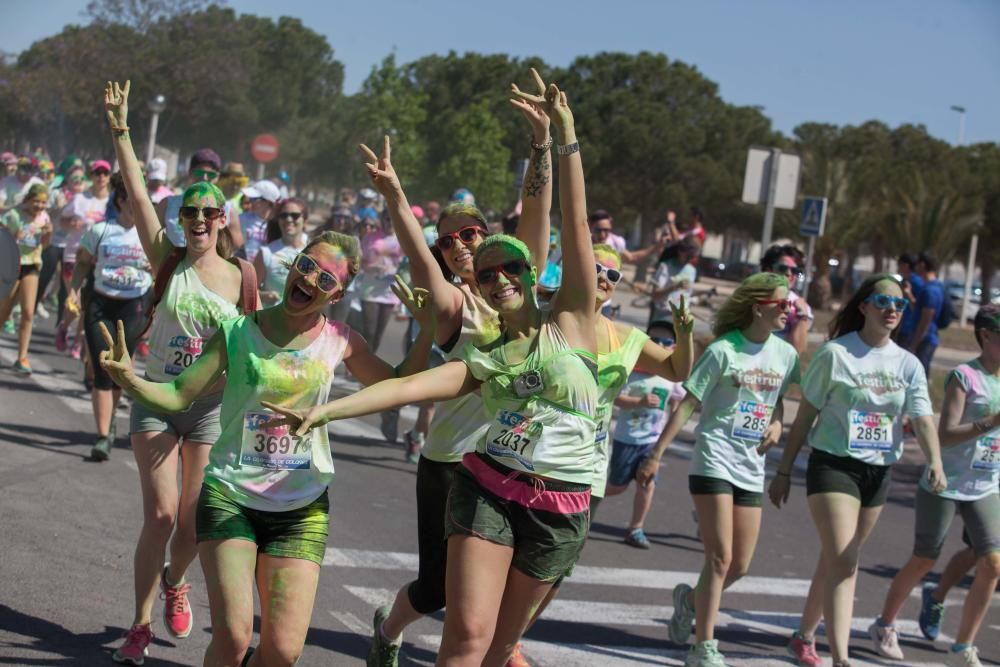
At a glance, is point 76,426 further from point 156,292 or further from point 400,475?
point 156,292

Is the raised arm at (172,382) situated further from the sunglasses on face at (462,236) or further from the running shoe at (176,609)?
the running shoe at (176,609)

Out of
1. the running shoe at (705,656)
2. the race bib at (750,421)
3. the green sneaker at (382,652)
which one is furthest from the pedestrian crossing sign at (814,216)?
the green sneaker at (382,652)

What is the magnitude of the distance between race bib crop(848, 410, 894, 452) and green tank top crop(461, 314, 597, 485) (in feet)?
8.29

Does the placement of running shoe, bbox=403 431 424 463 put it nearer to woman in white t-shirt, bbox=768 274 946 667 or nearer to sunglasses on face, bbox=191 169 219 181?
sunglasses on face, bbox=191 169 219 181

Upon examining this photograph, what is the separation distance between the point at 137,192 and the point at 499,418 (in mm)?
2216

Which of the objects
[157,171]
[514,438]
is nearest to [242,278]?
[514,438]

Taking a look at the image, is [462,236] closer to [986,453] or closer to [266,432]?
[266,432]

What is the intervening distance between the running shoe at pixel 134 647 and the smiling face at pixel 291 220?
4746 millimetres

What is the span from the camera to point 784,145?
64250 millimetres

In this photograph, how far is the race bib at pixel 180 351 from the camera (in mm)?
5836

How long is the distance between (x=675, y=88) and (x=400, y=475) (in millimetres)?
54409

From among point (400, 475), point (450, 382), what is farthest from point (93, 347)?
point (450, 382)

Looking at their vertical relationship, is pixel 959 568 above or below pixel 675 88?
below

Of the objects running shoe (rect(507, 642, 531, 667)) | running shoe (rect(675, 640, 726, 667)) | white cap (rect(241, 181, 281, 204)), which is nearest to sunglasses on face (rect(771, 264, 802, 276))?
running shoe (rect(675, 640, 726, 667))
